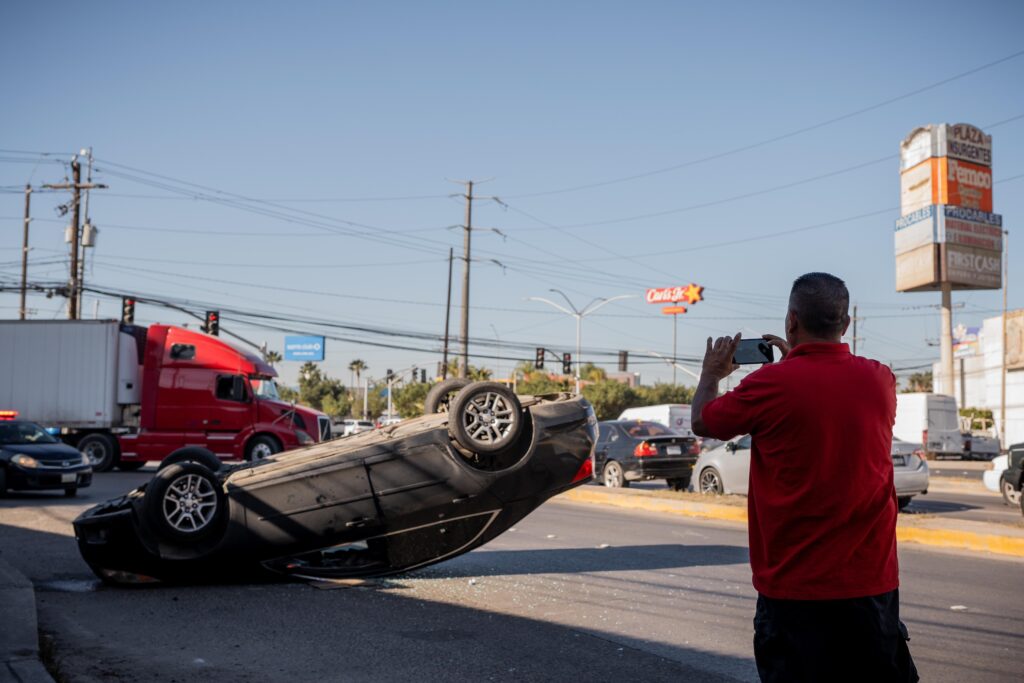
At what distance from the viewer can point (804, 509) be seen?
10.2 feet

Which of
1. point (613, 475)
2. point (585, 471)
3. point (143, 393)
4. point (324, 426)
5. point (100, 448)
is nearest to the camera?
point (585, 471)

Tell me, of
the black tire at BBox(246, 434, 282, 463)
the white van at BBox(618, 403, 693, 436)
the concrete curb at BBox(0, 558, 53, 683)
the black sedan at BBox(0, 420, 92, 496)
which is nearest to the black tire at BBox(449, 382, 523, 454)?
the concrete curb at BBox(0, 558, 53, 683)

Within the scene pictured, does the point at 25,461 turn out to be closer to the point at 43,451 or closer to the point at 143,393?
the point at 43,451

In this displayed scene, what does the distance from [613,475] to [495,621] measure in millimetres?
14503

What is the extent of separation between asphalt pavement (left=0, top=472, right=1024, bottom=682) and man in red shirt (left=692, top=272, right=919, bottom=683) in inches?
109

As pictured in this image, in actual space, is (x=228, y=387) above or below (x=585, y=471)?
above

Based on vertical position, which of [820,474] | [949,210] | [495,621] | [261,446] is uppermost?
[949,210]

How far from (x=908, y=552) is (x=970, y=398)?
72096 mm

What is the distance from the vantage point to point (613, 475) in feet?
70.9

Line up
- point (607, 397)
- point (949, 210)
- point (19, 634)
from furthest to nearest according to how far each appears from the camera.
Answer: point (607, 397) < point (949, 210) < point (19, 634)

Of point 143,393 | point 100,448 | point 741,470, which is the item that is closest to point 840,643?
point 741,470

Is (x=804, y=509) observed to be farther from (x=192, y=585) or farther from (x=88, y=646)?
(x=192, y=585)

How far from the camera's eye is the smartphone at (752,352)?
3520 millimetres

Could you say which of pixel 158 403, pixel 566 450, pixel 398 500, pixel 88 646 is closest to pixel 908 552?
pixel 566 450
